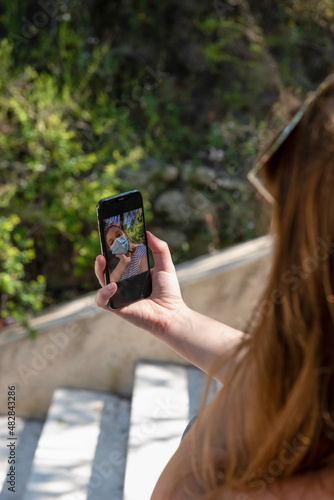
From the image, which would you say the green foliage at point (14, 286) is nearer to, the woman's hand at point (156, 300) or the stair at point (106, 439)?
the stair at point (106, 439)

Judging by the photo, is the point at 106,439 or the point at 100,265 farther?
the point at 106,439

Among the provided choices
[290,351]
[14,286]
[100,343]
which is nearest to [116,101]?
[14,286]

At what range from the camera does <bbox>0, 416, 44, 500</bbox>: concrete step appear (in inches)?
99.2

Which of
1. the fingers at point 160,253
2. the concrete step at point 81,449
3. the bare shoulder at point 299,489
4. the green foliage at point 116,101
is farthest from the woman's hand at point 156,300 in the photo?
the green foliage at point 116,101

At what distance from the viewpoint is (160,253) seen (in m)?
1.51

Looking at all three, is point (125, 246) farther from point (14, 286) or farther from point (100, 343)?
point (14, 286)

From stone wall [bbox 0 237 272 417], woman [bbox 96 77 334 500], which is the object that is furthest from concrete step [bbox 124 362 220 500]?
woman [bbox 96 77 334 500]

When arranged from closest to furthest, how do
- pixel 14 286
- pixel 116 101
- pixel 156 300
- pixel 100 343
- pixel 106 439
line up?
pixel 156 300 → pixel 106 439 → pixel 100 343 → pixel 14 286 → pixel 116 101

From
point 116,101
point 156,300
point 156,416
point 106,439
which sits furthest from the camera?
point 116,101

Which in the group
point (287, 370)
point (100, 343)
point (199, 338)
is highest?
point (287, 370)

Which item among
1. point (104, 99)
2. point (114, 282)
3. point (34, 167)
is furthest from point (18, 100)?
point (114, 282)

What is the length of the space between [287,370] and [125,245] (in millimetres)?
782

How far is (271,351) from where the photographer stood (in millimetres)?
829

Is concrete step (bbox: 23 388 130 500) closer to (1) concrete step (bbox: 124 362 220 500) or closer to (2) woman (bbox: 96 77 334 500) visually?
(1) concrete step (bbox: 124 362 220 500)
